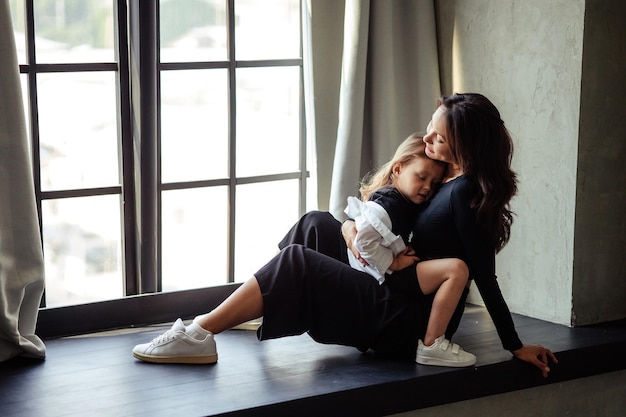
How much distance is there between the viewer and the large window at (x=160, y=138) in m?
2.84

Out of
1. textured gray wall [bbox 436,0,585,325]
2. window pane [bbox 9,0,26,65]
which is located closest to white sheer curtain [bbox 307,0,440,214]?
textured gray wall [bbox 436,0,585,325]

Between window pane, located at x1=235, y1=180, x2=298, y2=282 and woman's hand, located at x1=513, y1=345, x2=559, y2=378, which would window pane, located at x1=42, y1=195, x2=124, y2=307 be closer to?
window pane, located at x1=235, y1=180, x2=298, y2=282

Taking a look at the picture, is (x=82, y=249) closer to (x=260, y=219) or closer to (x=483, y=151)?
(x=260, y=219)

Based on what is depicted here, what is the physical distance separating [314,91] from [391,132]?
1.06 ft

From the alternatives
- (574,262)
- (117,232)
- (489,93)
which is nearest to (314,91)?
(489,93)

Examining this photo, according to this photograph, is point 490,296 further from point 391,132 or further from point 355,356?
point 391,132

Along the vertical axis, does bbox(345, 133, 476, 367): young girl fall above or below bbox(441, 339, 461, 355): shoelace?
above

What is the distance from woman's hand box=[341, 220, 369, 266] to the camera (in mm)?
2625

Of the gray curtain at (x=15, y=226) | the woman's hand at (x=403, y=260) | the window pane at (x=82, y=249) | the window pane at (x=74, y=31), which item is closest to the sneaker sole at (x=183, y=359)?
the gray curtain at (x=15, y=226)

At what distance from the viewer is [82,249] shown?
294 centimetres

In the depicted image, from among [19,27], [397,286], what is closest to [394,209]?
[397,286]

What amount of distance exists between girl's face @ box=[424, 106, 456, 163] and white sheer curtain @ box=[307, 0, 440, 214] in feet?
1.80

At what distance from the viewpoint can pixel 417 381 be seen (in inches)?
98.7

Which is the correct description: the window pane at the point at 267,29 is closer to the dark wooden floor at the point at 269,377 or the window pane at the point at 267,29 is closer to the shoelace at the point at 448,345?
the dark wooden floor at the point at 269,377
